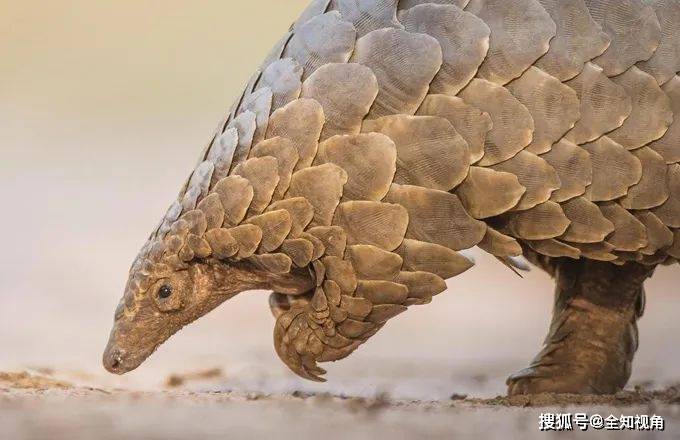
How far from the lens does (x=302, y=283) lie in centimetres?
246

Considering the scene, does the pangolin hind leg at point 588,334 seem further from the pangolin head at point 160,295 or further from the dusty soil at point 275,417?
the pangolin head at point 160,295

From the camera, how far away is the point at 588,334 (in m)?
2.99

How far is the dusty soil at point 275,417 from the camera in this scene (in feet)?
7.10

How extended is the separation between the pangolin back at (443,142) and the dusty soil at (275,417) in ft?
0.83

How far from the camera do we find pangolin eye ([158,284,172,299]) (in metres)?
2.41

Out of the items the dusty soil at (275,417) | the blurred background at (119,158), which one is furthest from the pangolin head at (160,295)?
the blurred background at (119,158)

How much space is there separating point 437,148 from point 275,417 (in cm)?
69

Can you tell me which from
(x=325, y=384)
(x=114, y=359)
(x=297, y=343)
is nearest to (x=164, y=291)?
(x=114, y=359)

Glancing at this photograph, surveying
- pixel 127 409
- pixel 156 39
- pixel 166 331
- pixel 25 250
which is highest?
pixel 156 39

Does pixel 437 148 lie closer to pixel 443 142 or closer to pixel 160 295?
pixel 443 142

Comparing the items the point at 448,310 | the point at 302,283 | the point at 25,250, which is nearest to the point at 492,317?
the point at 448,310

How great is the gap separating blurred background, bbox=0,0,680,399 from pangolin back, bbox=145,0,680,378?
223cm

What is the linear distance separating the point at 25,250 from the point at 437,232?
3.00 metres

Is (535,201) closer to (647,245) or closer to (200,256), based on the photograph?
(647,245)
